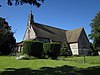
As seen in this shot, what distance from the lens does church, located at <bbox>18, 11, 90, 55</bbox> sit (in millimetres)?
58312

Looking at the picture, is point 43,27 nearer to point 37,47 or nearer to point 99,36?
point 99,36

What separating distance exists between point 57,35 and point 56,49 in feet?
101

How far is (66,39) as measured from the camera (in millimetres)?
65938

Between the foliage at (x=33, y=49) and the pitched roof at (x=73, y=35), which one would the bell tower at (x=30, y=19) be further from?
the foliage at (x=33, y=49)

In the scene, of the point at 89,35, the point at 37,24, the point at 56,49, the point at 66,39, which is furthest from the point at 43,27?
the point at 56,49

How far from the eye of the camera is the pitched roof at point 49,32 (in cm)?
5829

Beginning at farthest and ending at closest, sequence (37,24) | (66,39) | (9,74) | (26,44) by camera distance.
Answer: (66,39), (37,24), (26,44), (9,74)

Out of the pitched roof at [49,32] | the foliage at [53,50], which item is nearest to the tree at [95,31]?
the pitched roof at [49,32]

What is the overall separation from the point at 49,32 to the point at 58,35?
370 centimetres

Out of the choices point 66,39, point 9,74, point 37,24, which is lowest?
point 9,74

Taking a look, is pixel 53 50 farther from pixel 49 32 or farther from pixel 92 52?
pixel 92 52

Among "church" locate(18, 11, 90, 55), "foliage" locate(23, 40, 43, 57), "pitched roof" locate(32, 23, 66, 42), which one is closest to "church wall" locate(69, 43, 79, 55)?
"church" locate(18, 11, 90, 55)

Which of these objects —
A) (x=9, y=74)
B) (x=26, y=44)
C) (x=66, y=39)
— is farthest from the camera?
(x=66, y=39)

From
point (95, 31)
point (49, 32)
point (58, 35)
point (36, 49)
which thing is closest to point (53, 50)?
point (36, 49)
